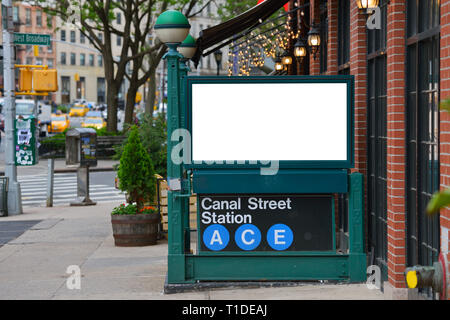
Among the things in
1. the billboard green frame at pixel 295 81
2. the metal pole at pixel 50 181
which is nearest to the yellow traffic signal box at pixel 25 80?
the metal pole at pixel 50 181

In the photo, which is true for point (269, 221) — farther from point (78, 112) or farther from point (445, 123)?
point (78, 112)

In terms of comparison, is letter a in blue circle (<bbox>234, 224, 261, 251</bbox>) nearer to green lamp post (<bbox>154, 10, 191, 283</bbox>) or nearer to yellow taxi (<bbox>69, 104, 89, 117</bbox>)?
green lamp post (<bbox>154, 10, 191, 283</bbox>)

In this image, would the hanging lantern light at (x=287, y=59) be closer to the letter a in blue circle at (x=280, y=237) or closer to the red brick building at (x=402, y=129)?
the red brick building at (x=402, y=129)

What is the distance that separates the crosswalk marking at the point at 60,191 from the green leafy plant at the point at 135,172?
22.3 ft

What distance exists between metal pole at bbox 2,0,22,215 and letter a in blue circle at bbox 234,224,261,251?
11.1 m

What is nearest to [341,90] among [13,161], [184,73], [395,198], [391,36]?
[391,36]

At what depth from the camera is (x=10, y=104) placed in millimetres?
18188

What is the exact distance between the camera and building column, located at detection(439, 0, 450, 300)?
6195mm

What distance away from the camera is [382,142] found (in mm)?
8906

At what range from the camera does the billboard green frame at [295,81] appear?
7.81 meters

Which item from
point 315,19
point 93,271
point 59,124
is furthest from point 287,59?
point 59,124

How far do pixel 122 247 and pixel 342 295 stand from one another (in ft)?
17.3
